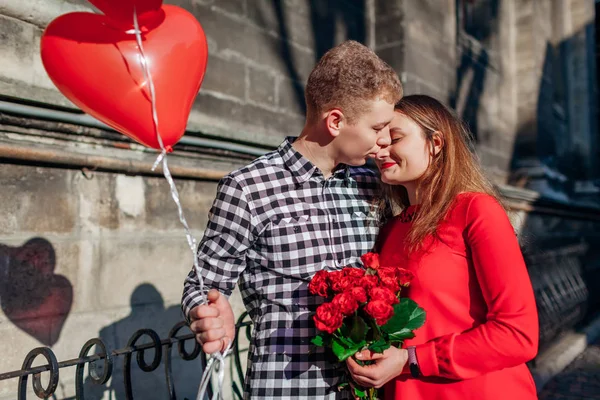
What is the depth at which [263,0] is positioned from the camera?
425 centimetres

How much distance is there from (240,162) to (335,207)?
1.90 m

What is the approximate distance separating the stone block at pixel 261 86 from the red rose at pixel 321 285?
8.91 feet

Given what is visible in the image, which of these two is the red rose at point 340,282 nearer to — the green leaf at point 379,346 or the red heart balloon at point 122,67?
the green leaf at point 379,346

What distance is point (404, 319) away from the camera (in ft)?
5.16

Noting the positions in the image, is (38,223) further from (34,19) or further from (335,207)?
(335,207)

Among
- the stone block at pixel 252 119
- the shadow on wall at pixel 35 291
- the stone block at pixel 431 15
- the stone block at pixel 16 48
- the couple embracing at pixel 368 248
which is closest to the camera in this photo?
the couple embracing at pixel 368 248

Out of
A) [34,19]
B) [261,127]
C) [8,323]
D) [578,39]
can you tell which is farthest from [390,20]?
[578,39]

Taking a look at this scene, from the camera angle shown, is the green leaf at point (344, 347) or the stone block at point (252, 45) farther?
the stone block at point (252, 45)

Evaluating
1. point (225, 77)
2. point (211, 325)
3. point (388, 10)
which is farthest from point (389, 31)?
point (211, 325)

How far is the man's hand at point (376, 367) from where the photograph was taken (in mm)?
1587

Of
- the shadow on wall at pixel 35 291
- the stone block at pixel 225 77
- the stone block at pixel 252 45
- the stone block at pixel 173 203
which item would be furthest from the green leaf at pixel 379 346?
the stone block at pixel 252 45

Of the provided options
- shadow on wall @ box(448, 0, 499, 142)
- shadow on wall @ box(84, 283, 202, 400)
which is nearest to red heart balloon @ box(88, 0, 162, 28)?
shadow on wall @ box(84, 283, 202, 400)

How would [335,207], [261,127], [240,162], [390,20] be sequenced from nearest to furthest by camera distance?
[335,207]
[240,162]
[261,127]
[390,20]

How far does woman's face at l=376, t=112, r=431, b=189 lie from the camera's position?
197cm
